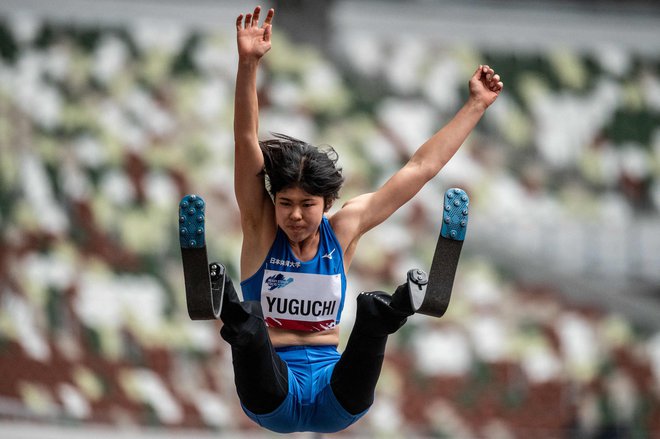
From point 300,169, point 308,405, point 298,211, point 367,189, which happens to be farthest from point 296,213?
point 367,189

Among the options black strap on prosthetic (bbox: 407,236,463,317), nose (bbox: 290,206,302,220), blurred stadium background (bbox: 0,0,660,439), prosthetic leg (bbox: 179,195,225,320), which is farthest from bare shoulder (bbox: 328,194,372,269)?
blurred stadium background (bbox: 0,0,660,439)

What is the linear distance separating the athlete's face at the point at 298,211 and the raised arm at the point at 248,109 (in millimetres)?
106

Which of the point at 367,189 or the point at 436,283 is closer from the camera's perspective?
the point at 436,283

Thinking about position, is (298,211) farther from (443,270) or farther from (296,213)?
(443,270)

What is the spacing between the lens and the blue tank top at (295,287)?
3744 mm

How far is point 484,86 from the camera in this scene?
3908mm

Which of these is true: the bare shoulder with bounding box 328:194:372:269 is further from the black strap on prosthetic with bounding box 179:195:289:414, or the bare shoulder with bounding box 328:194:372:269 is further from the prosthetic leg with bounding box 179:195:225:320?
the prosthetic leg with bounding box 179:195:225:320

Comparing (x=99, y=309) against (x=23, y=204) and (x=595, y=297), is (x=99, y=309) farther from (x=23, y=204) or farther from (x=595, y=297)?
(x=595, y=297)

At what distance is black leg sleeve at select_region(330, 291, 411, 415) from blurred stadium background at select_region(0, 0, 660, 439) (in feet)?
17.0

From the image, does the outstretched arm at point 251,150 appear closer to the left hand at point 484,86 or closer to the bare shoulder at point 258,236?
the bare shoulder at point 258,236

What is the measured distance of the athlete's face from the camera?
3.57 metres

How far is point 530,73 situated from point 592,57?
0.69 m

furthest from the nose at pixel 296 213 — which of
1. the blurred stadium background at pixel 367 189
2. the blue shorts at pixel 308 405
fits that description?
the blurred stadium background at pixel 367 189

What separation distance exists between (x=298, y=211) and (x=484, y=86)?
86 cm
